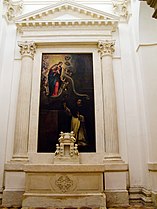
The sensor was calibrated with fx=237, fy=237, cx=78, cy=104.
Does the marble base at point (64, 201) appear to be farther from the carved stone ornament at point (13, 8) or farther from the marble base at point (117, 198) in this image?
the carved stone ornament at point (13, 8)

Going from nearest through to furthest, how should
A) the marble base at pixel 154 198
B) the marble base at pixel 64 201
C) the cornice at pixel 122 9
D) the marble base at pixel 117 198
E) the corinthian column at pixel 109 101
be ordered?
the marble base at pixel 64 201
the marble base at pixel 154 198
the marble base at pixel 117 198
the corinthian column at pixel 109 101
the cornice at pixel 122 9

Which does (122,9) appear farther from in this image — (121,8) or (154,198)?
(154,198)

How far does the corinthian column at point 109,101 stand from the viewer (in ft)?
26.1

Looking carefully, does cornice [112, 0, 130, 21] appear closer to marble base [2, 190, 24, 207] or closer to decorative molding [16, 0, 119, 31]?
decorative molding [16, 0, 119, 31]

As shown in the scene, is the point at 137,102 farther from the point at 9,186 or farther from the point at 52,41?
the point at 9,186

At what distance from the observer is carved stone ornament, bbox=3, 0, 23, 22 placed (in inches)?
376

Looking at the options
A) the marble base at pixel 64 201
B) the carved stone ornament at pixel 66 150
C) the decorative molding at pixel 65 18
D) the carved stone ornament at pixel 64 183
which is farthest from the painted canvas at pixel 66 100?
the marble base at pixel 64 201

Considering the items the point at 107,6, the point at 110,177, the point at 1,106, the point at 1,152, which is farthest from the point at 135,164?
the point at 107,6

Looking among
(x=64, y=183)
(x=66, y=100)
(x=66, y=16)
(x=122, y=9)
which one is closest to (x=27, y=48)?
(x=66, y=16)

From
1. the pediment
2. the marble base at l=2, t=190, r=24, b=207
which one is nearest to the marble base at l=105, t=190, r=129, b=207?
the marble base at l=2, t=190, r=24, b=207

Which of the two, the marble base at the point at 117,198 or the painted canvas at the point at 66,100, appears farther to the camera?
the painted canvas at the point at 66,100

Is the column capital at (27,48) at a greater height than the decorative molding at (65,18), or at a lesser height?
lesser

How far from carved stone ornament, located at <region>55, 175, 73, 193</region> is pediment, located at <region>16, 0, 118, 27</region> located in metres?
5.90

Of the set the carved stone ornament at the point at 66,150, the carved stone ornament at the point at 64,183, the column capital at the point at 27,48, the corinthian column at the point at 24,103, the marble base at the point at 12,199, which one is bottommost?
the marble base at the point at 12,199
